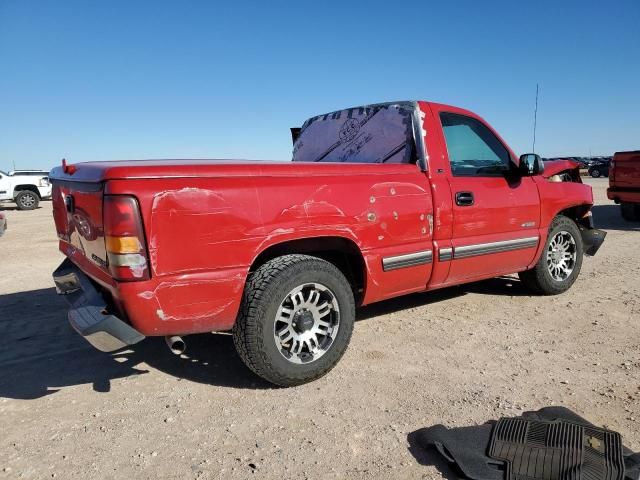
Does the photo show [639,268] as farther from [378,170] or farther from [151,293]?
[151,293]

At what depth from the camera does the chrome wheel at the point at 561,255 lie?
4.92m

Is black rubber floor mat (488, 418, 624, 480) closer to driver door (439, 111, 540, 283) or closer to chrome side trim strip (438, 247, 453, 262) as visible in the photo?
chrome side trim strip (438, 247, 453, 262)

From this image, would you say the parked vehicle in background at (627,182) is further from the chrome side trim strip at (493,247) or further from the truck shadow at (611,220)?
the chrome side trim strip at (493,247)

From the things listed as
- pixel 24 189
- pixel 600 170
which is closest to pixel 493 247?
pixel 24 189

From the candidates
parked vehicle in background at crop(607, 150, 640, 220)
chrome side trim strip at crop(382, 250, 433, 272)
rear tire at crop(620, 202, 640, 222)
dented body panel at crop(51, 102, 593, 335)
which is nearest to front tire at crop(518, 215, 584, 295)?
dented body panel at crop(51, 102, 593, 335)

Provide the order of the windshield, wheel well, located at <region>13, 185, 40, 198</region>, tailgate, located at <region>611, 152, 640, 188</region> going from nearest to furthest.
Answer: the windshield, tailgate, located at <region>611, 152, 640, 188</region>, wheel well, located at <region>13, 185, 40, 198</region>

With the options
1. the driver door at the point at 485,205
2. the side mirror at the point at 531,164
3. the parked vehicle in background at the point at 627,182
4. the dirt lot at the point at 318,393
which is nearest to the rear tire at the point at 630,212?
the parked vehicle in background at the point at 627,182

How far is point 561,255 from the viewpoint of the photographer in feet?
16.5

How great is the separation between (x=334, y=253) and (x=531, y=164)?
6.45 ft

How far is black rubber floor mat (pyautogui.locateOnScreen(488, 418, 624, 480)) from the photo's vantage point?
2.12m

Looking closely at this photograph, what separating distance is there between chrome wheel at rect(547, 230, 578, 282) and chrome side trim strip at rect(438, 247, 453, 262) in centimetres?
163

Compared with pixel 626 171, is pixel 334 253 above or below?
below

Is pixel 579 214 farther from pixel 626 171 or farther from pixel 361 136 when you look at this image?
pixel 626 171

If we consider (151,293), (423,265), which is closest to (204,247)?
(151,293)
